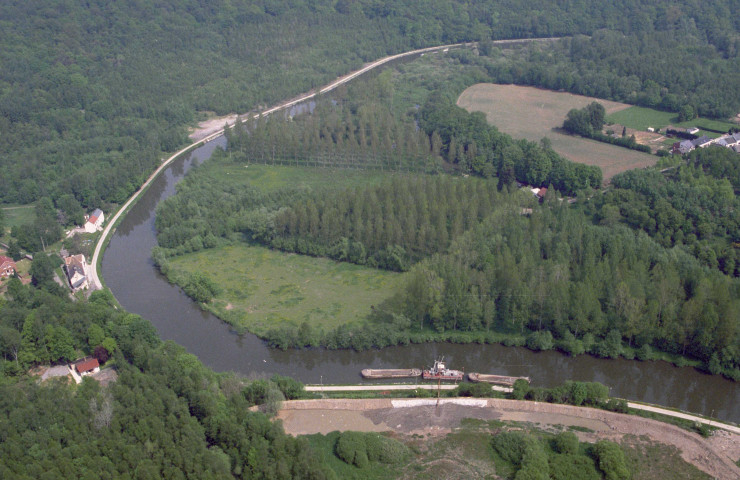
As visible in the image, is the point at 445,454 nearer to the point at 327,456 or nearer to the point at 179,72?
the point at 327,456

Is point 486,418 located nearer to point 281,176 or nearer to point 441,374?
point 441,374

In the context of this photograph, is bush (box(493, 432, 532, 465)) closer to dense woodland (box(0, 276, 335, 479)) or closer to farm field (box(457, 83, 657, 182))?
dense woodland (box(0, 276, 335, 479))

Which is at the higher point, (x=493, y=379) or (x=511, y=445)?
(x=511, y=445)

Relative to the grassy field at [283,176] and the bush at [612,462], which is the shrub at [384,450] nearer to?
the bush at [612,462]

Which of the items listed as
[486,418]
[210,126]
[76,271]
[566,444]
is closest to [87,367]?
[76,271]

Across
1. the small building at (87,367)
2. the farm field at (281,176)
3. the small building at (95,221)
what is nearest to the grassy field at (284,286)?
the small building at (87,367)
